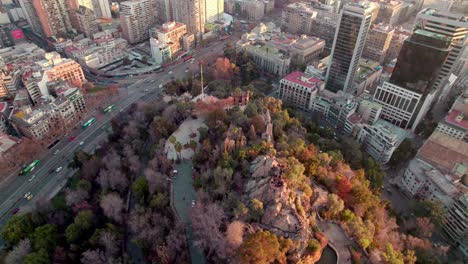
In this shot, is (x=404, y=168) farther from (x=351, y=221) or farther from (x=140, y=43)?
(x=140, y=43)

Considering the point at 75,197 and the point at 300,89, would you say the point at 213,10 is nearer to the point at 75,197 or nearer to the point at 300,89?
the point at 300,89

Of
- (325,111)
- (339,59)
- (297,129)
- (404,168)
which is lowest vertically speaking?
(404,168)

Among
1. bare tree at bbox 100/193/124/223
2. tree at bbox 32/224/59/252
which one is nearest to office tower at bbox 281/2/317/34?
bare tree at bbox 100/193/124/223

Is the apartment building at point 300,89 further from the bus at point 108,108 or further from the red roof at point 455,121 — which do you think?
the bus at point 108,108

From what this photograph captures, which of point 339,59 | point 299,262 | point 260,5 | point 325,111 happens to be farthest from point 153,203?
point 260,5

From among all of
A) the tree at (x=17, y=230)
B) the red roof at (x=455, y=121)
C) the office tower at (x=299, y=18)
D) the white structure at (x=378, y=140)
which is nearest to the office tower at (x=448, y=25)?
the red roof at (x=455, y=121)
